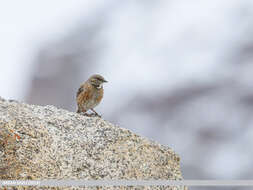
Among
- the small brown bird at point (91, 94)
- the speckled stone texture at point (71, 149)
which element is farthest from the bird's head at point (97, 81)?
the speckled stone texture at point (71, 149)

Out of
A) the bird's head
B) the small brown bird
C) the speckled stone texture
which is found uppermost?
the bird's head

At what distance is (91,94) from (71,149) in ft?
10.5

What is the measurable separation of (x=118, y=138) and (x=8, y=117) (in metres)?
0.95

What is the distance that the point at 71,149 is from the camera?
3244 mm

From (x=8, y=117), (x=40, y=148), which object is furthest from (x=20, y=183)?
(x=8, y=117)

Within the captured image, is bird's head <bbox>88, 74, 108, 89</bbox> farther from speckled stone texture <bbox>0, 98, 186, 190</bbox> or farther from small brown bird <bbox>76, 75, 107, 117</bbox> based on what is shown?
speckled stone texture <bbox>0, 98, 186, 190</bbox>

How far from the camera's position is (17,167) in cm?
290

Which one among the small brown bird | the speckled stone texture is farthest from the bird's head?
the speckled stone texture

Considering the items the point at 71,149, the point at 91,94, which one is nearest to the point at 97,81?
the point at 91,94

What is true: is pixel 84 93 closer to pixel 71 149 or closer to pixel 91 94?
pixel 91 94

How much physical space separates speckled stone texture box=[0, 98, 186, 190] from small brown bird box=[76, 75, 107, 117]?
A: 2.44 metres

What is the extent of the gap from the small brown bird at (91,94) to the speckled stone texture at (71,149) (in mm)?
2437

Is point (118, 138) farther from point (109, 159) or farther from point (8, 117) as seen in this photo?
point (8, 117)

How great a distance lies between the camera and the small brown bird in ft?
21.0
